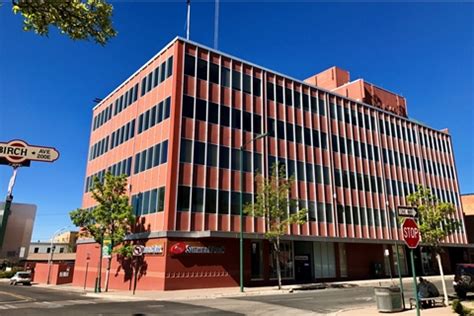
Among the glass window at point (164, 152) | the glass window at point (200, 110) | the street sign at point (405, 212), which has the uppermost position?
the glass window at point (200, 110)

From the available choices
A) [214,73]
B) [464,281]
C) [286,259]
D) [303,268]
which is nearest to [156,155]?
[214,73]

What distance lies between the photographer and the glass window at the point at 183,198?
27.8 metres

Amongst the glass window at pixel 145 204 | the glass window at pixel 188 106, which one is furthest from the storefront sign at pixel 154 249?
the glass window at pixel 188 106

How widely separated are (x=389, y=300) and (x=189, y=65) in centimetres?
2387

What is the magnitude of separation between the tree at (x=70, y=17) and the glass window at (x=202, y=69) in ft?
83.9

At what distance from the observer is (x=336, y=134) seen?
41312 millimetres

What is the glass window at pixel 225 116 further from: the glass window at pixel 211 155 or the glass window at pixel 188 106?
the glass window at pixel 188 106

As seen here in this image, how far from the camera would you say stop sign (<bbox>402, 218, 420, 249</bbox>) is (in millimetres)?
10422

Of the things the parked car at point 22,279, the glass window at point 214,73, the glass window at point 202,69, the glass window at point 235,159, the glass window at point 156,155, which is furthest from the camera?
the parked car at point 22,279

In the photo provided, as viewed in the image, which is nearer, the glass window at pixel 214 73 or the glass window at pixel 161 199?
the glass window at pixel 161 199

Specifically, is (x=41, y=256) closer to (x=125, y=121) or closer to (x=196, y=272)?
(x=125, y=121)

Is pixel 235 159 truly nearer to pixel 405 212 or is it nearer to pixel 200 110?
pixel 200 110

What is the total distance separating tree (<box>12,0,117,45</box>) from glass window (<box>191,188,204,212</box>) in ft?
73.9

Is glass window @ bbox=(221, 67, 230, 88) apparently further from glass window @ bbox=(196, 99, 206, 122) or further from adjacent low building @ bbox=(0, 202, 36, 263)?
adjacent low building @ bbox=(0, 202, 36, 263)
